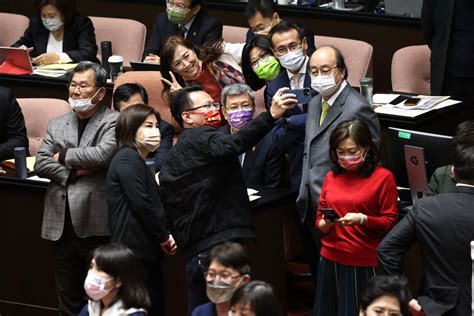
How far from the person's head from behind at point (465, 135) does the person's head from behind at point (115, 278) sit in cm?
158

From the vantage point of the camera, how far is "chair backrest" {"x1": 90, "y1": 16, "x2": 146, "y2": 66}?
1004cm

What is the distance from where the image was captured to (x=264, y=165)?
25.9 ft

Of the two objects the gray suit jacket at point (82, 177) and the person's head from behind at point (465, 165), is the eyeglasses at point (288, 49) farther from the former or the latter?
the person's head from behind at point (465, 165)

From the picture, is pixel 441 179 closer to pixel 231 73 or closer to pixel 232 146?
pixel 232 146

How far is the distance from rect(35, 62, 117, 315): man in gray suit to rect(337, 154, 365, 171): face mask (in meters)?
1.34

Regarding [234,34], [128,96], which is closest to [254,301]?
[128,96]

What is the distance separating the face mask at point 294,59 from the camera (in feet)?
25.3

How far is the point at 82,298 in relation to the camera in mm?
7793

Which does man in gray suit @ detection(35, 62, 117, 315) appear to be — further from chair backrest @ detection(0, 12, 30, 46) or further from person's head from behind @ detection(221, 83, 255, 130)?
chair backrest @ detection(0, 12, 30, 46)

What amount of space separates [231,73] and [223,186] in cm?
162

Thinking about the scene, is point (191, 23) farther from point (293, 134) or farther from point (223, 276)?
point (223, 276)

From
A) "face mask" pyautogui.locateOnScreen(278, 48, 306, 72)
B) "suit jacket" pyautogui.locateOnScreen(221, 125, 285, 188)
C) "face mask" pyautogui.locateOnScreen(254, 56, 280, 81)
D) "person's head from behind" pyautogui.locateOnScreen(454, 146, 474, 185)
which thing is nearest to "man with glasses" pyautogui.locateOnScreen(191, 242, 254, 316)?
"person's head from behind" pyautogui.locateOnScreen(454, 146, 474, 185)

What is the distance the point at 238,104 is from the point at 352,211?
2.83 ft

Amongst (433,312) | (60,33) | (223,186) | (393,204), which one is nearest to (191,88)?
(223,186)
